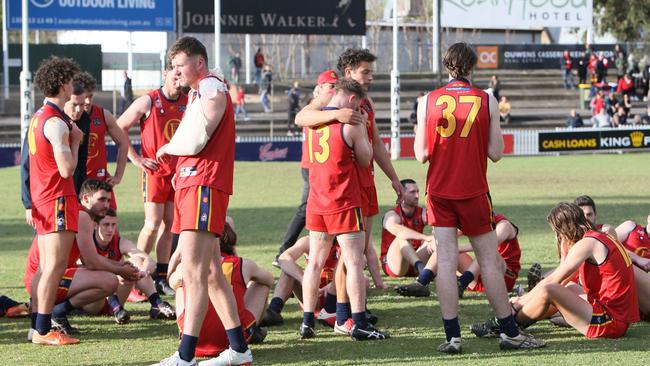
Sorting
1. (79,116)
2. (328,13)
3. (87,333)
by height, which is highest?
(328,13)

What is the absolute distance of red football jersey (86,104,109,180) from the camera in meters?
9.27

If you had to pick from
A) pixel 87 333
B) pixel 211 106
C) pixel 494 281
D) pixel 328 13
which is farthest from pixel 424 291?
pixel 328 13

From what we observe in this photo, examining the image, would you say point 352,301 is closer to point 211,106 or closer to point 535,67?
point 211,106

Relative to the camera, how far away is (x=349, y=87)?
7.35 meters

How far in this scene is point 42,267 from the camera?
7.35 meters

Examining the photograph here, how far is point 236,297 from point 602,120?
28.5 metres

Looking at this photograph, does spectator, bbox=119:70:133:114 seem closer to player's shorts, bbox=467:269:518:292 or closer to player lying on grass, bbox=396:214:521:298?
player lying on grass, bbox=396:214:521:298

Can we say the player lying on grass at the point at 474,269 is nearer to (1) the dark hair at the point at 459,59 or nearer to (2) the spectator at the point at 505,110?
(1) the dark hair at the point at 459,59

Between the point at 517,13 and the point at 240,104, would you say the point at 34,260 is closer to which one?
the point at 240,104

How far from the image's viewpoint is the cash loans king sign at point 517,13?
124ft

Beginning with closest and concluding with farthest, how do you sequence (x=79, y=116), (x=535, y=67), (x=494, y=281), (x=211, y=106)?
1. (x=211, y=106)
2. (x=494, y=281)
3. (x=79, y=116)
4. (x=535, y=67)

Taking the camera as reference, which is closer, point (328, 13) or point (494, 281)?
point (494, 281)

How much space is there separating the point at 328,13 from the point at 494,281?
2747cm

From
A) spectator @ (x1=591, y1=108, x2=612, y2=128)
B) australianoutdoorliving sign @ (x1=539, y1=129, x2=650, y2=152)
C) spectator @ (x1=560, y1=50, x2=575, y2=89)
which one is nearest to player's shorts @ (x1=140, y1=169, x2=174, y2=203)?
australianoutdoorliving sign @ (x1=539, y1=129, x2=650, y2=152)
